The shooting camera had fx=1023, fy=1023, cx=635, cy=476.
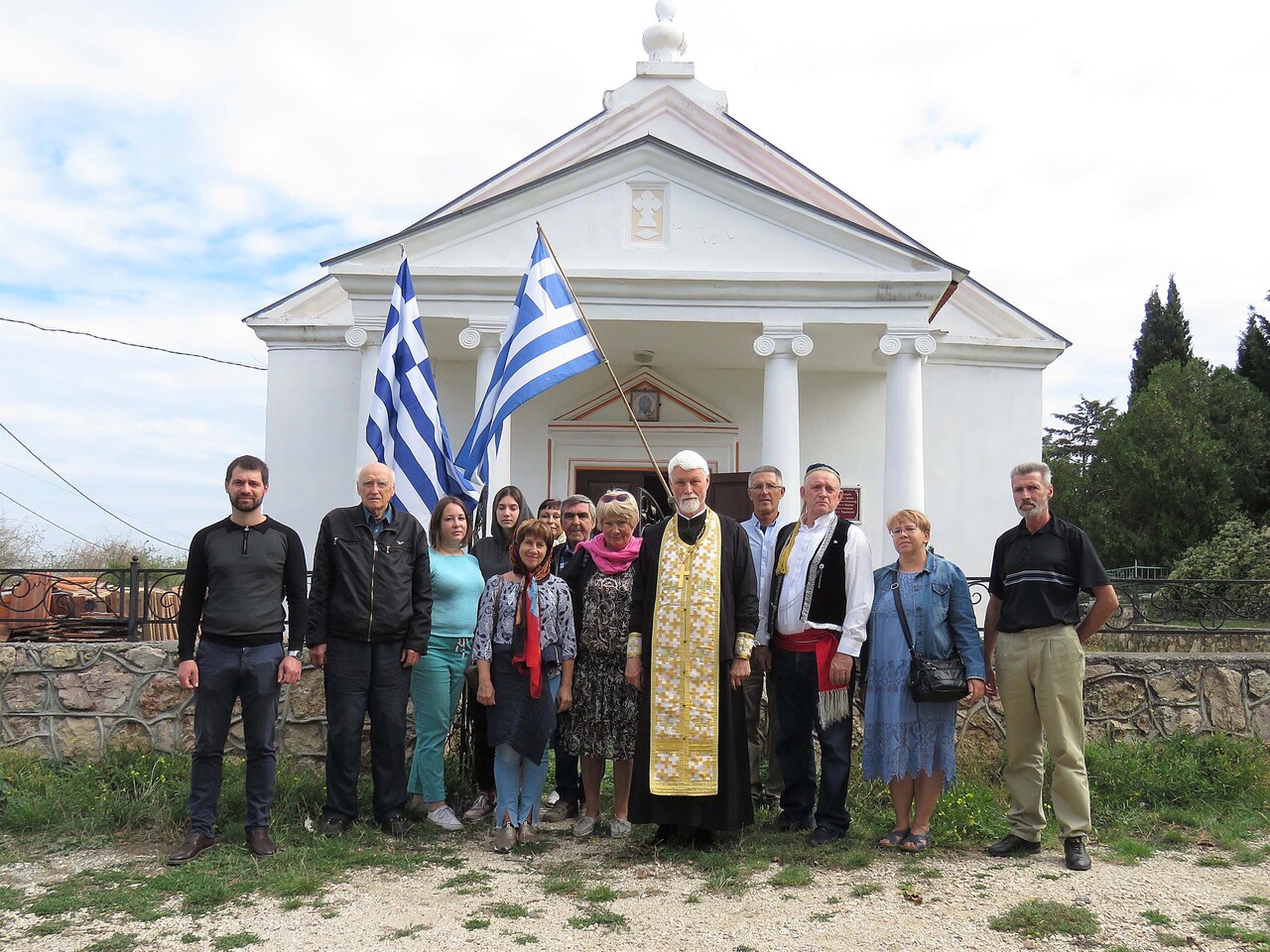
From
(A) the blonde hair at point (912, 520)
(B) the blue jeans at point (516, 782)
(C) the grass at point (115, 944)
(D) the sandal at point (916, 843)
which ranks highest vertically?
(A) the blonde hair at point (912, 520)

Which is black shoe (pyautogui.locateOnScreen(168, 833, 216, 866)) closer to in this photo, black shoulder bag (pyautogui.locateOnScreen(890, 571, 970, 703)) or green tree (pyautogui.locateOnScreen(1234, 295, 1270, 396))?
black shoulder bag (pyautogui.locateOnScreen(890, 571, 970, 703))

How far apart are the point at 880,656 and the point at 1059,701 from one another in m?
0.86

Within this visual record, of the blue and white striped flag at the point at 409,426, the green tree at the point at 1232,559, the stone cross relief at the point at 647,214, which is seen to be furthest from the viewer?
the green tree at the point at 1232,559

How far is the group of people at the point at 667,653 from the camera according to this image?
16.3 feet

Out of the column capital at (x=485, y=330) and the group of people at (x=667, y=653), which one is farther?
the column capital at (x=485, y=330)

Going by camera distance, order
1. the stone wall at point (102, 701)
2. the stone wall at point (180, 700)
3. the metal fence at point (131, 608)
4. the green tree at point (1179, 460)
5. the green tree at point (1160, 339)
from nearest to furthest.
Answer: the stone wall at point (180, 700) < the stone wall at point (102, 701) < the metal fence at point (131, 608) < the green tree at point (1179, 460) < the green tree at point (1160, 339)

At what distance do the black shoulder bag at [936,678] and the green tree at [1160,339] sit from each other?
34.3 meters

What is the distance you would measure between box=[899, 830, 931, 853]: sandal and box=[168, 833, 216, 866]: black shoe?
11.1 feet

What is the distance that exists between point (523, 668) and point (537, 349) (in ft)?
8.01

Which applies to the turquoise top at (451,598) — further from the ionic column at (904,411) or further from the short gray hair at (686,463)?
the ionic column at (904,411)

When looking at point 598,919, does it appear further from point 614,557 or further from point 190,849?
point 190,849

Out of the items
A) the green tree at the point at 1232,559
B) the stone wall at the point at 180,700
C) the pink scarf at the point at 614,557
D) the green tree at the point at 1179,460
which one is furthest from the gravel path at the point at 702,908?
the green tree at the point at 1179,460

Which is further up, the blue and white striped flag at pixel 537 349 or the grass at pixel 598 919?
the blue and white striped flag at pixel 537 349

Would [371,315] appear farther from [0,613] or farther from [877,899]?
[877,899]
